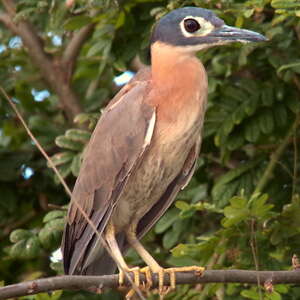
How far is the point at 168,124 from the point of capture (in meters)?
4.07

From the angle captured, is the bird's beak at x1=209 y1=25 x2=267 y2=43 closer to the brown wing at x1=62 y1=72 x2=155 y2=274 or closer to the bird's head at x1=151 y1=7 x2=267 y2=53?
the bird's head at x1=151 y1=7 x2=267 y2=53

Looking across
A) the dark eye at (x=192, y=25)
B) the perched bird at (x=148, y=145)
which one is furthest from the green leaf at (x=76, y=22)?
the dark eye at (x=192, y=25)

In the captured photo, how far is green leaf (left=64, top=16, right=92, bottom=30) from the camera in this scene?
180 inches

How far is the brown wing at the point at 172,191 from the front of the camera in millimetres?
4234

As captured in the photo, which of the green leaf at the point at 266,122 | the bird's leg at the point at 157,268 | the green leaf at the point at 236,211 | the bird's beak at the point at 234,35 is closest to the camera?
the green leaf at the point at 236,211

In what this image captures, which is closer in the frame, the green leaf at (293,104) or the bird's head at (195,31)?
the bird's head at (195,31)

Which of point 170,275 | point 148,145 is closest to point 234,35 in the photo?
point 148,145

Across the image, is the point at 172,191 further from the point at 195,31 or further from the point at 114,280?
the point at 114,280

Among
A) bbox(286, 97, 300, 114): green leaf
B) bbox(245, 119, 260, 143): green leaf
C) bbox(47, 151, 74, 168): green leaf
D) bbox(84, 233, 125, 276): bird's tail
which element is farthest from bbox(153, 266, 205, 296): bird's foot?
bbox(286, 97, 300, 114): green leaf

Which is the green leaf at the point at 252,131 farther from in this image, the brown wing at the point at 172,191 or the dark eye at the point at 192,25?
the dark eye at the point at 192,25

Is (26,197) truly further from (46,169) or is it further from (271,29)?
(271,29)

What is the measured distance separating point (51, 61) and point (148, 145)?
1544 millimetres

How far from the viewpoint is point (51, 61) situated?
5.39 m

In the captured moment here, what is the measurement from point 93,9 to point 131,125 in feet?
2.51
